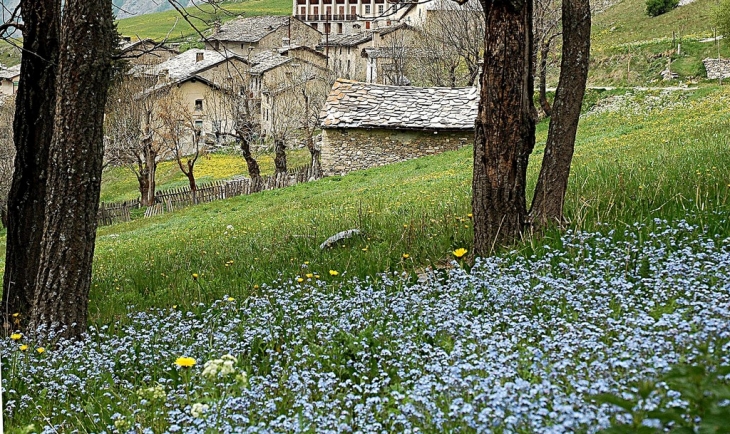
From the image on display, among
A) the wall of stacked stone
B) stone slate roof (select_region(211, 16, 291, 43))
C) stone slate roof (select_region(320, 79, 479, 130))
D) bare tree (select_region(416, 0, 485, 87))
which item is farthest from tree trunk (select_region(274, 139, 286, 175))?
stone slate roof (select_region(211, 16, 291, 43))

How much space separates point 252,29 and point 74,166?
305 ft

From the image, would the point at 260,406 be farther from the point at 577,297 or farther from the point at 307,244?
the point at 307,244

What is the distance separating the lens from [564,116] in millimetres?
6391

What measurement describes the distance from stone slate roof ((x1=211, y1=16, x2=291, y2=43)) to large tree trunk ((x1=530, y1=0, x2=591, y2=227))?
87886mm

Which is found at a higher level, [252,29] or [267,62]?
[252,29]

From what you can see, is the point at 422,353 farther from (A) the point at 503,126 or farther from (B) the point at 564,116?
(B) the point at 564,116

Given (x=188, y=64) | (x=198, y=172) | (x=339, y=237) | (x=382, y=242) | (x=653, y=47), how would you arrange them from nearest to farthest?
(x=382, y=242), (x=339, y=237), (x=653, y=47), (x=198, y=172), (x=188, y=64)

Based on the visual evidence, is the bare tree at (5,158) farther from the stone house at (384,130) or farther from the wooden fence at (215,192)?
the stone house at (384,130)

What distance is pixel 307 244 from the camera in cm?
816

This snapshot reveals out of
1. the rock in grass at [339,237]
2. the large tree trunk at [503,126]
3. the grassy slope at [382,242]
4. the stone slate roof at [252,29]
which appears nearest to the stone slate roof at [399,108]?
the grassy slope at [382,242]

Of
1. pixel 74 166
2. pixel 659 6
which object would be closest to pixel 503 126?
pixel 74 166

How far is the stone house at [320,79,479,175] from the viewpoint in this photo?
32.4 metres

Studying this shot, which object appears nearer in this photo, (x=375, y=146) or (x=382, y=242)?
(x=382, y=242)

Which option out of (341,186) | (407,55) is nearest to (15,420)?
(341,186)
